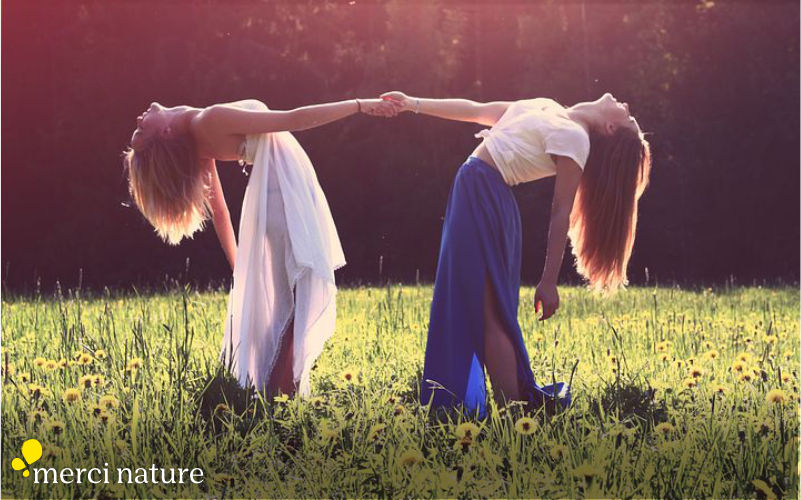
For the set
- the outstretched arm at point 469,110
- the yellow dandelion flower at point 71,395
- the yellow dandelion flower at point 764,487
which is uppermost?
the outstretched arm at point 469,110

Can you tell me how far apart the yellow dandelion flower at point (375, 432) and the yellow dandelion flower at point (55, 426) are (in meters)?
1.15

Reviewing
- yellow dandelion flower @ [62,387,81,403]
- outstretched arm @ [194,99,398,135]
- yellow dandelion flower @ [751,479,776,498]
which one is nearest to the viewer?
yellow dandelion flower @ [751,479,776,498]

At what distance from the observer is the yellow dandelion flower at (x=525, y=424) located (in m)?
3.62

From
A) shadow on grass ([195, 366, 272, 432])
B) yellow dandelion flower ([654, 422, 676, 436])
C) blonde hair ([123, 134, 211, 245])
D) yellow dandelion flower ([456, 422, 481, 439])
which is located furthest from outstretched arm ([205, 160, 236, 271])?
yellow dandelion flower ([654, 422, 676, 436])

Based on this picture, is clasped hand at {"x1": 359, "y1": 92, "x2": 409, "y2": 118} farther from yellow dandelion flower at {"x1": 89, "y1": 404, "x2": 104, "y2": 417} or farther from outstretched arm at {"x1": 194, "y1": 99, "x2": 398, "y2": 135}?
yellow dandelion flower at {"x1": 89, "y1": 404, "x2": 104, "y2": 417}

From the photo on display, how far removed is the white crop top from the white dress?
93 centimetres

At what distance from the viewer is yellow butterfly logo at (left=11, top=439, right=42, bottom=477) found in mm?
3627

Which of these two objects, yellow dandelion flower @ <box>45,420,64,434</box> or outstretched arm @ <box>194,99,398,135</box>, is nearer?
yellow dandelion flower @ <box>45,420,64,434</box>

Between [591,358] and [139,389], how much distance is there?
103 inches

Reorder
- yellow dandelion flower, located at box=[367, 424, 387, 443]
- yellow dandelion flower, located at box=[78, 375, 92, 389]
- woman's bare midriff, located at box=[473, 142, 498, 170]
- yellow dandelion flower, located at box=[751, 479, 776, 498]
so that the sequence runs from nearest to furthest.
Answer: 1. yellow dandelion flower, located at box=[751, 479, 776, 498]
2. yellow dandelion flower, located at box=[367, 424, 387, 443]
3. yellow dandelion flower, located at box=[78, 375, 92, 389]
4. woman's bare midriff, located at box=[473, 142, 498, 170]

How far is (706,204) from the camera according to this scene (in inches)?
595

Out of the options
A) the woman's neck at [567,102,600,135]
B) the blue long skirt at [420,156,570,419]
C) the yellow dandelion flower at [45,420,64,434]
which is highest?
the woman's neck at [567,102,600,135]

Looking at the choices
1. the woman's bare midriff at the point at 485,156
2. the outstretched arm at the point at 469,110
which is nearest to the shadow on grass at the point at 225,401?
the woman's bare midriff at the point at 485,156

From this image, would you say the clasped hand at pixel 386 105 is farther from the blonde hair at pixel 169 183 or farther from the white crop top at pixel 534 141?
the blonde hair at pixel 169 183
